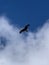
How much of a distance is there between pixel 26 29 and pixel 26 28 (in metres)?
0.82

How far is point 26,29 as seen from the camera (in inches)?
2338

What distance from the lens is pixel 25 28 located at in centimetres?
5934

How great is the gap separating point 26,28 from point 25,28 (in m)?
0.84

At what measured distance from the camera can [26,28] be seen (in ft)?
197

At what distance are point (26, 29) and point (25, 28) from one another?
2.37 feet
